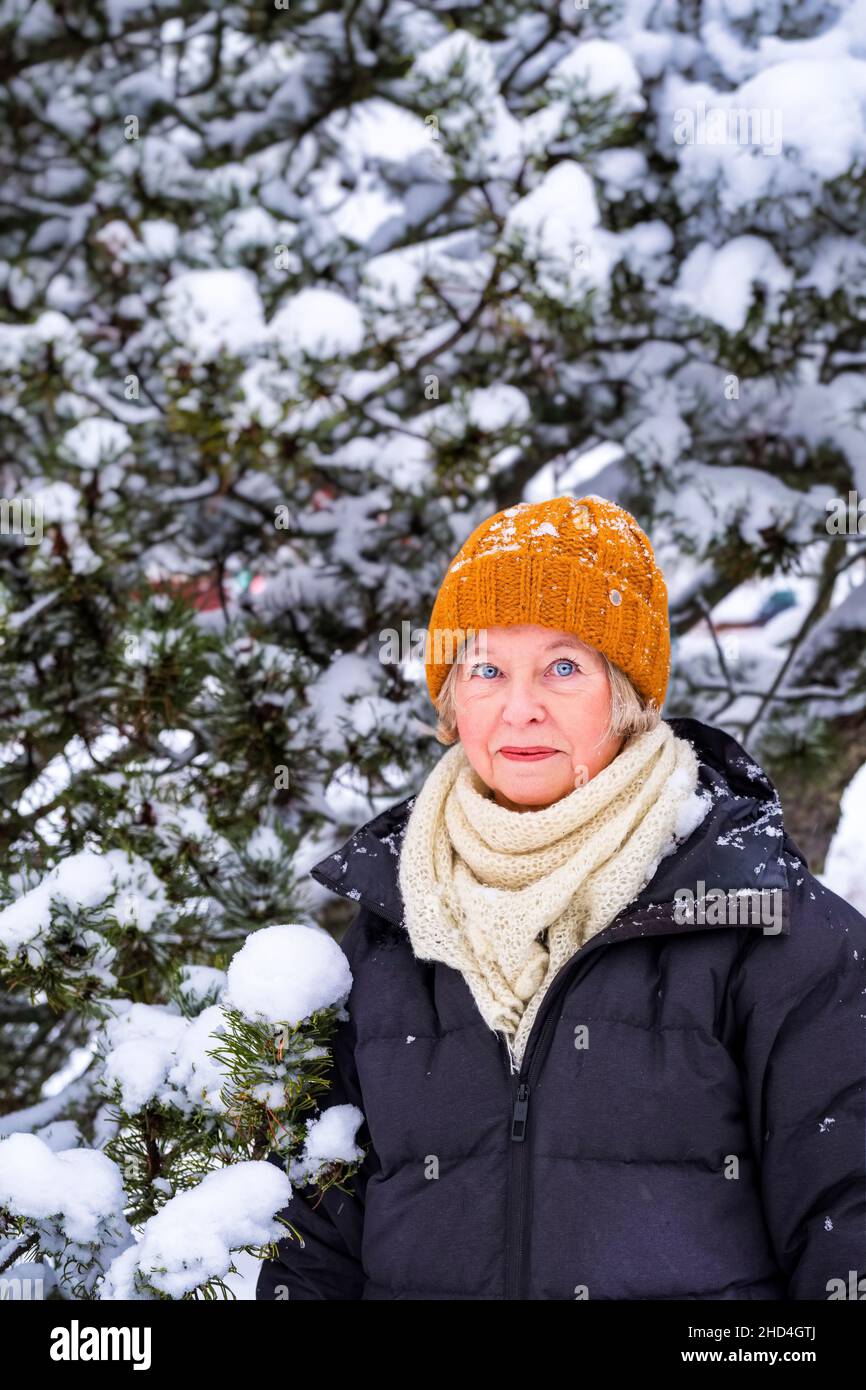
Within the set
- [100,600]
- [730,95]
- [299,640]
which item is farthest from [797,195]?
[100,600]

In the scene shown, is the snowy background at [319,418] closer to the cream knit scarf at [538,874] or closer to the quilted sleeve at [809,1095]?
the cream knit scarf at [538,874]

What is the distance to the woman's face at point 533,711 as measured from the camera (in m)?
1.74

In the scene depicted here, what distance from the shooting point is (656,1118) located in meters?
1.51

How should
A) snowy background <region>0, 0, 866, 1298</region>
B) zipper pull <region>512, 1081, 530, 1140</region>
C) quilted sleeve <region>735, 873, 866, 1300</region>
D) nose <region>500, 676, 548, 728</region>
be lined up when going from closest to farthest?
quilted sleeve <region>735, 873, 866, 1300</region> → zipper pull <region>512, 1081, 530, 1140</region> → nose <region>500, 676, 548, 728</region> → snowy background <region>0, 0, 866, 1298</region>

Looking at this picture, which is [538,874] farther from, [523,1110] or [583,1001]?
[523,1110]

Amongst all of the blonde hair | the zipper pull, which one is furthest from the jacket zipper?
the blonde hair

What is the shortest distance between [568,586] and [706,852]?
426mm

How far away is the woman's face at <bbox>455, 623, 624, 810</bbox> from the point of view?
1.74 m

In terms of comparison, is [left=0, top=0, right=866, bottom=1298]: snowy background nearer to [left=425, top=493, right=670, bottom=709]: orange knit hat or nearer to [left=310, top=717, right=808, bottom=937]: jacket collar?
[left=310, top=717, right=808, bottom=937]: jacket collar

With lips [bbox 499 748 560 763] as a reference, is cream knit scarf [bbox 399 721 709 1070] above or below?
below
